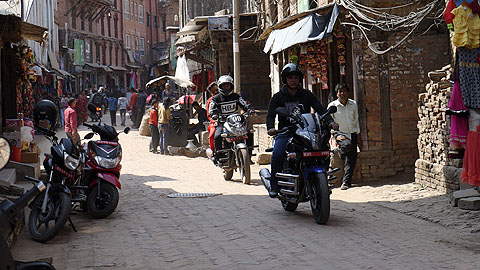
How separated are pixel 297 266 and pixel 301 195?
96.0 inches

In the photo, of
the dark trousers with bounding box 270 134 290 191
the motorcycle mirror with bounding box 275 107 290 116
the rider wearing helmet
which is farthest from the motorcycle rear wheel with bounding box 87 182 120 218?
the rider wearing helmet

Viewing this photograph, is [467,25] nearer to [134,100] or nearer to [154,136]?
[154,136]

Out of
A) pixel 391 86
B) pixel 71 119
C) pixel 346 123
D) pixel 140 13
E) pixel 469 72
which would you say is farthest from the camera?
pixel 140 13

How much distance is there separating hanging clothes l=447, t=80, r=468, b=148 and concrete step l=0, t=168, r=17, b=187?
19.6ft

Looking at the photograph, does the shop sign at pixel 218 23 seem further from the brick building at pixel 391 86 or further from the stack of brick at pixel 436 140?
the stack of brick at pixel 436 140

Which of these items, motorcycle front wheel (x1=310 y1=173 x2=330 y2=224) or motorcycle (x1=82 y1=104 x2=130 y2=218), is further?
motorcycle (x1=82 y1=104 x2=130 y2=218)

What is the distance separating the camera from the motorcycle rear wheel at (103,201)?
27.8 ft

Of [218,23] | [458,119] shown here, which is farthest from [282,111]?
[218,23]

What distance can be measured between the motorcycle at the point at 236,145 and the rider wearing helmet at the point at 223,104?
0.14 metres

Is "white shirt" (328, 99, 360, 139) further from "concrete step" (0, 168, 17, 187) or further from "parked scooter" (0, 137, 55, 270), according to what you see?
"parked scooter" (0, 137, 55, 270)

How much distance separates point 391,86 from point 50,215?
7.20 metres

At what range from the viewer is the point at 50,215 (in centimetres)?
725

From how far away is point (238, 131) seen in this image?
40.5 feet

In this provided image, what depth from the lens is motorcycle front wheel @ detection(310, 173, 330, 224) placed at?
7504mm
